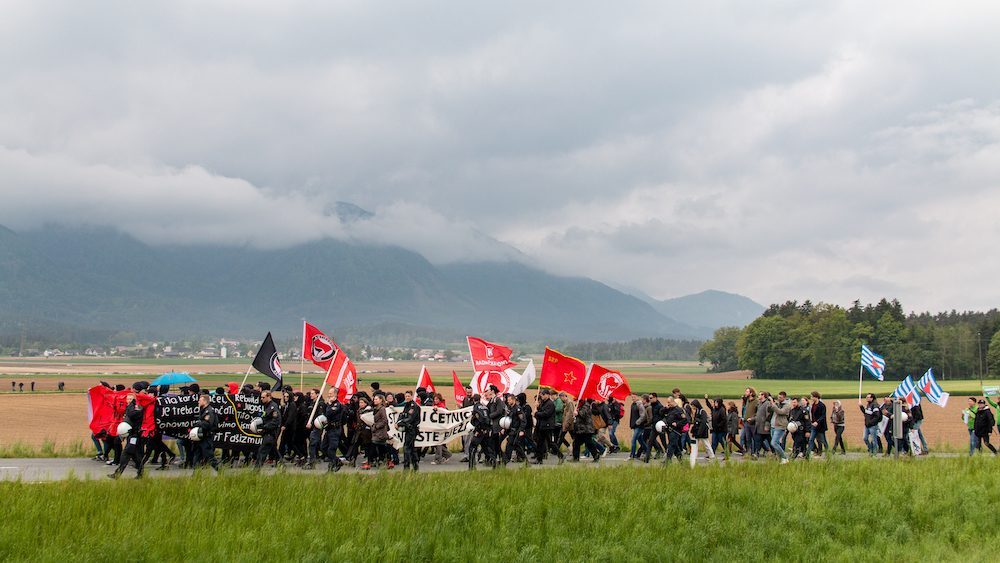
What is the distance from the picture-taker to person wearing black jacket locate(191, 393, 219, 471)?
19547 mm

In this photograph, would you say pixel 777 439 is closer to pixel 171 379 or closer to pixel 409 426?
pixel 409 426

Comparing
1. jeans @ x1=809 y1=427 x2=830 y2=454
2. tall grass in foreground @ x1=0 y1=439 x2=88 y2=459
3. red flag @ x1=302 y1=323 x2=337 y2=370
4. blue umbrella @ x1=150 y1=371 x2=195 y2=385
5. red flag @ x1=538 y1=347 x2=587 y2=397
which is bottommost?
tall grass in foreground @ x1=0 y1=439 x2=88 y2=459

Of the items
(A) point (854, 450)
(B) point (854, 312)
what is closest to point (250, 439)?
(A) point (854, 450)

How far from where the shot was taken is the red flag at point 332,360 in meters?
23.5

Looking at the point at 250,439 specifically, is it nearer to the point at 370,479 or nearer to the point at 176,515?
the point at 370,479

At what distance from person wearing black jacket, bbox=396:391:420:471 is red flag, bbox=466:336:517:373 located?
24.9 feet

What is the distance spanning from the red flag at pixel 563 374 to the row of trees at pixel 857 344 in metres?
97.4

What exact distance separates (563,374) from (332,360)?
7.07 meters

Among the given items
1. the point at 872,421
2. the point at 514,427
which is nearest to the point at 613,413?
the point at 514,427

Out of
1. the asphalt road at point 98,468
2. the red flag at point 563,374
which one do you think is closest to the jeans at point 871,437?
the asphalt road at point 98,468

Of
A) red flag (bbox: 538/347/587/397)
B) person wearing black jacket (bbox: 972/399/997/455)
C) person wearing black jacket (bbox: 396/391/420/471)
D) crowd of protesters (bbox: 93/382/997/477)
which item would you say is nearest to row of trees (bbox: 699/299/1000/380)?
person wearing black jacket (bbox: 972/399/997/455)

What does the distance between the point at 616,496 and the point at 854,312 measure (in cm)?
12940

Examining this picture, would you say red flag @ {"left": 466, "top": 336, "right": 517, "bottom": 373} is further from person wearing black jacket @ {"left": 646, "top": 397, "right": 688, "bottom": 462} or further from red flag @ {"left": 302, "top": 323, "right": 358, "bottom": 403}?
person wearing black jacket @ {"left": 646, "top": 397, "right": 688, "bottom": 462}

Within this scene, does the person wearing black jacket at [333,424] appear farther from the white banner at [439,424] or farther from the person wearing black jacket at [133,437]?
the person wearing black jacket at [133,437]
